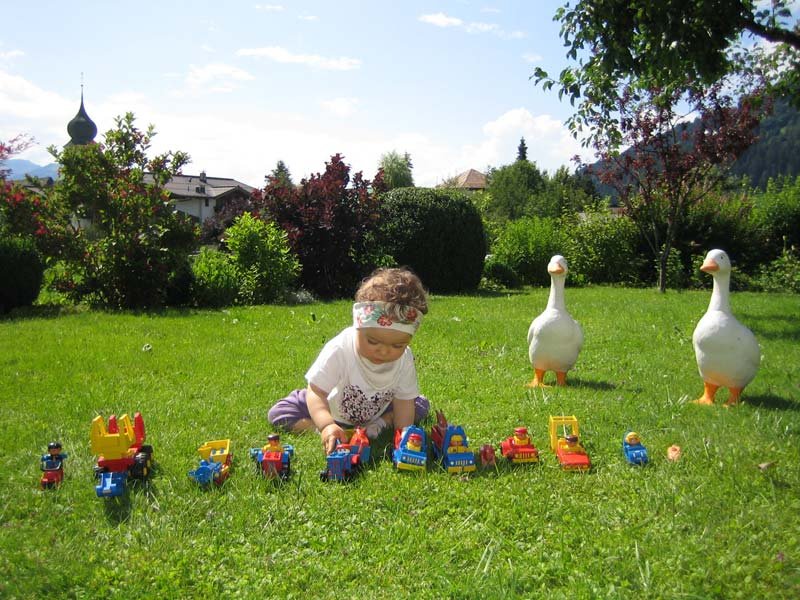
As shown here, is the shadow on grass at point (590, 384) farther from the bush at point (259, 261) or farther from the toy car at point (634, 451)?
the bush at point (259, 261)

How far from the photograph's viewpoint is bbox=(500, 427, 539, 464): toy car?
140 inches

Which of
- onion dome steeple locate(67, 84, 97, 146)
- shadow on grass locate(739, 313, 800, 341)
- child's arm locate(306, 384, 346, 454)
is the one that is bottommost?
child's arm locate(306, 384, 346, 454)

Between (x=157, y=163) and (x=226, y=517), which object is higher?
(x=157, y=163)

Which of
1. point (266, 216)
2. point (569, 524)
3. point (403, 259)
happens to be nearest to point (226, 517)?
point (569, 524)

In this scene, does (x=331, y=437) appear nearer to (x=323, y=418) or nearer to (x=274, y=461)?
(x=323, y=418)

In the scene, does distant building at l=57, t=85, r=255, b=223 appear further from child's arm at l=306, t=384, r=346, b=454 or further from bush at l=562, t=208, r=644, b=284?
child's arm at l=306, t=384, r=346, b=454

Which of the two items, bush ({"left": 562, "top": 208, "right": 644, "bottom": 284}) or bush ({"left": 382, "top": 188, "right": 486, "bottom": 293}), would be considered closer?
bush ({"left": 382, "top": 188, "right": 486, "bottom": 293})

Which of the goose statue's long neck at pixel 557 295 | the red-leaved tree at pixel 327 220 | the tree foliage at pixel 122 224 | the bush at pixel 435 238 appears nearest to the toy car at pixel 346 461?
the goose statue's long neck at pixel 557 295

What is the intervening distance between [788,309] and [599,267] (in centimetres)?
627

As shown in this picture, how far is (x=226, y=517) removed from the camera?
2.92 metres

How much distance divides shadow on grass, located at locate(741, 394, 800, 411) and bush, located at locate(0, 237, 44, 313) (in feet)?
29.8

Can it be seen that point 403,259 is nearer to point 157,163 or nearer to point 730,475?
point 157,163

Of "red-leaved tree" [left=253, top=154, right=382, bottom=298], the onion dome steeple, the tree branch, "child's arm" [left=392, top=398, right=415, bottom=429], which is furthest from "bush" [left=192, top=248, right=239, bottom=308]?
the onion dome steeple

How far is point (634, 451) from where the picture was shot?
354cm
